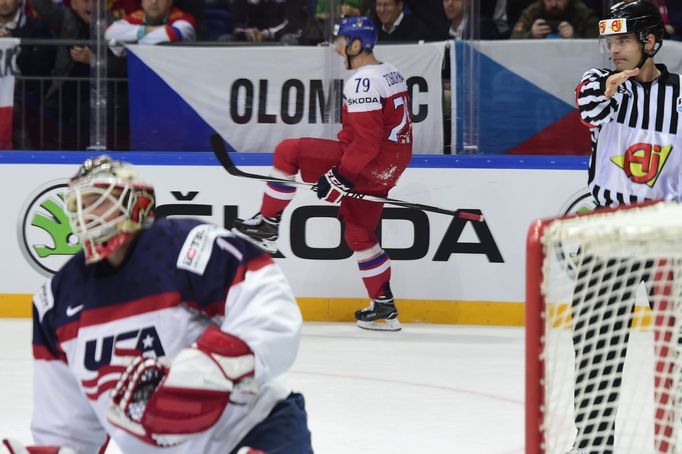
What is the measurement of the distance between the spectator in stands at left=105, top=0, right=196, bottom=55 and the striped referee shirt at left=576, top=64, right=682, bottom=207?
3136 millimetres

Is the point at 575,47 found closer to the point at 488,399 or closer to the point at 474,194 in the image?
the point at 474,194

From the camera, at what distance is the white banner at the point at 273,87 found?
5.65 m

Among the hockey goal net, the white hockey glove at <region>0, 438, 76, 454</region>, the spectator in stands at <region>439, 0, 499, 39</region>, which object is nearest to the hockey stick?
the spectator in stands at <region>439, 0, 499, 39</region>

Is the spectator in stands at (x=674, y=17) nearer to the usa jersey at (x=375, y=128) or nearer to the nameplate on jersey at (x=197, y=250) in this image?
the usa jersey at (x=375, y=128)

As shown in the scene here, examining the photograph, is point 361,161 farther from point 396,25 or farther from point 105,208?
point 105,208

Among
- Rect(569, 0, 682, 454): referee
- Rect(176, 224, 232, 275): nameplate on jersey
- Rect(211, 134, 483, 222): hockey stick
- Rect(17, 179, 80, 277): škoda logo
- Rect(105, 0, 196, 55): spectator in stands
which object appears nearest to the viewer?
Rect(176, 224, 232, 275): nameplate on jersey

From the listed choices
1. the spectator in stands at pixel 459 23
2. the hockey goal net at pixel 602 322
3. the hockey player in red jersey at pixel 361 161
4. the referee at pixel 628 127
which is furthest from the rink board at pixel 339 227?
the referee at pixel 628 127

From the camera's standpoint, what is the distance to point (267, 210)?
5371 millimetres

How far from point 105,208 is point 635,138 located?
5.00 ft

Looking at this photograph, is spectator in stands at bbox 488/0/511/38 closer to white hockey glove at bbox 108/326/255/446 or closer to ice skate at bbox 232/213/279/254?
ice skate at bbox 232/213/279/254

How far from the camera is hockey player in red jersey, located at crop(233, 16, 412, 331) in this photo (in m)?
5.17

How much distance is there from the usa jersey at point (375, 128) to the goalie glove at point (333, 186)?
25 millimetres

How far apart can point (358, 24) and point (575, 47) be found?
979 millimetres

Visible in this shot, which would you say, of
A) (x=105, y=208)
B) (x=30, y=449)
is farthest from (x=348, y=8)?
(x=30, y=449)
